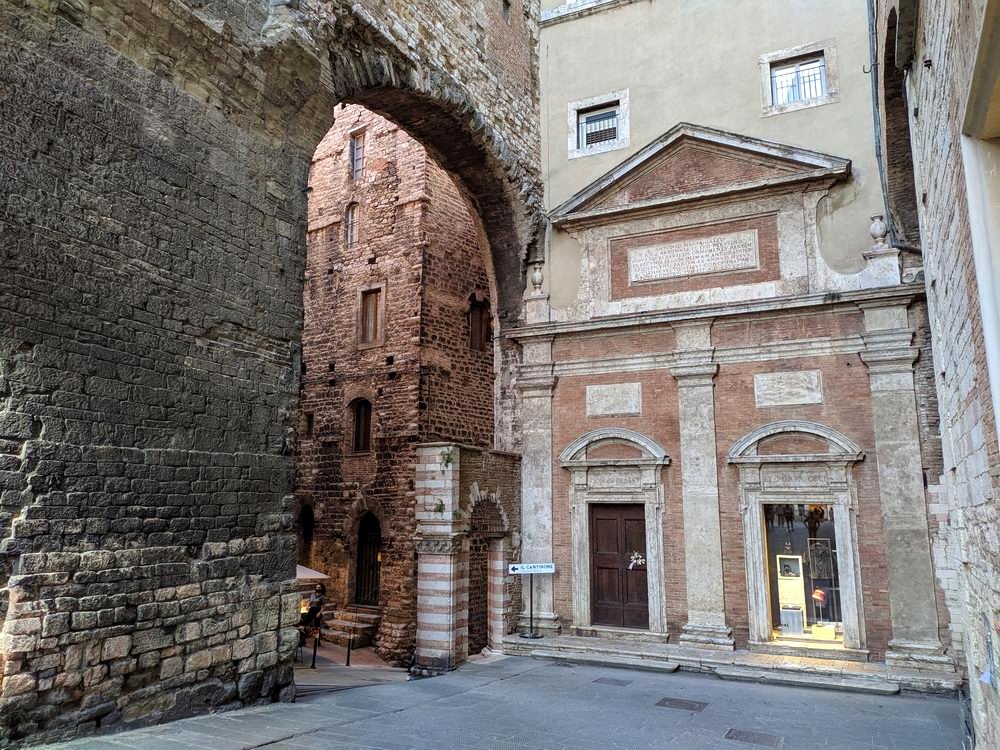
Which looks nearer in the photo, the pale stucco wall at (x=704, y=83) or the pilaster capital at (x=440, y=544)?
the pilaster capital at (x=440, y=544)

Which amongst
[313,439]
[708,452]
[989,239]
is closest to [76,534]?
[989,239]

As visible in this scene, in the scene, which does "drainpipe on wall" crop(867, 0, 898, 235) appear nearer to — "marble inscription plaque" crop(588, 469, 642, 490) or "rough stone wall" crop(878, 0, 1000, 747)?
"rough stone wall" crop(878, 0, 1000, 747)

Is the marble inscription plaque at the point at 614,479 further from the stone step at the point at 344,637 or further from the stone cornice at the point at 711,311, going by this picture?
the stone step at the point at 344,637

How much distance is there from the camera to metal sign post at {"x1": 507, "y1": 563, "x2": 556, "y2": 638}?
11.4 meters

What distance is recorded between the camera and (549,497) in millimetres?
12117

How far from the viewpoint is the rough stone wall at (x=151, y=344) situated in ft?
18.4

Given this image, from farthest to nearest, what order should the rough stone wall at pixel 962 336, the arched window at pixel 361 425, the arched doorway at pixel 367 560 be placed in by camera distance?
the arched window at pixel 361 425 → the arched doorway at pixel 367 560 → the rough stone wall at pixel 962 336

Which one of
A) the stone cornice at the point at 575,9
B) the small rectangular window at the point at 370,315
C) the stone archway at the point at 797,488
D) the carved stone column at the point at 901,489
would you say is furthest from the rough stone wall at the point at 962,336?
the small rectangular window at the point at 370,315

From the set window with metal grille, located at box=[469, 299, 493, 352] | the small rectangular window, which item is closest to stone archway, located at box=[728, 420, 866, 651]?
window with metal grille, located at box=[469, 299, 493, 352]

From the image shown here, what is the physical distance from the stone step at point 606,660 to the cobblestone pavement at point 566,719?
0.43 metres

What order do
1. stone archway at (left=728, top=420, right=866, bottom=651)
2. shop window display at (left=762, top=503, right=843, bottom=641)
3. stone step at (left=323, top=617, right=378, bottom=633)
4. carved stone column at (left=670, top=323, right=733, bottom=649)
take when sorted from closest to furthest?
stone archway at (left=728, top=420, right=866, bottom=651)
shop window display at (left=762, top=503, right=843, bottom=641)
carved stone column at (left=670, top=323, right=733, bottom=649)
stone step at (left=323, top=617, right=378, bottom=633)

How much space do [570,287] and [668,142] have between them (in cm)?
282

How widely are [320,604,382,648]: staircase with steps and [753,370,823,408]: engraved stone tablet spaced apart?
7.88 m

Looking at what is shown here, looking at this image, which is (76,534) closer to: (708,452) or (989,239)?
(989,239)
